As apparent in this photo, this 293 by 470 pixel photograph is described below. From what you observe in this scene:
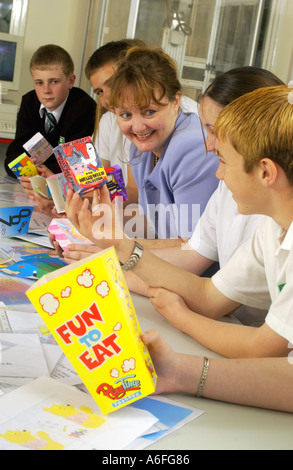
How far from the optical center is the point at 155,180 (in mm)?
1941

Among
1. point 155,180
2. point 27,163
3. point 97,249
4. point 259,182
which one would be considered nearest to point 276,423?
point 259,182

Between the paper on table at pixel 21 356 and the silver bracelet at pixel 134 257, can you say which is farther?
the silver bracelet at pixel 134 257

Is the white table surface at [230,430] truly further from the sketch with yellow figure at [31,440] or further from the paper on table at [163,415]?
the sketch with yellow figure at [31,440]

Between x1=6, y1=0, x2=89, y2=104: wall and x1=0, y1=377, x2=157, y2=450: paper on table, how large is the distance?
13.0ft

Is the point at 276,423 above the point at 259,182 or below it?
below

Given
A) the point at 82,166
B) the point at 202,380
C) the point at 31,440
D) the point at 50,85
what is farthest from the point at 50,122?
the point at 31,440

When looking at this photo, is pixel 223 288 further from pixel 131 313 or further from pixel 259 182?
pixel 131 313

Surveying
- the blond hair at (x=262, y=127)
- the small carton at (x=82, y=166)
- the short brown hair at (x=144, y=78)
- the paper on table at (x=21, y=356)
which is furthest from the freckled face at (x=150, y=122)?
the paper on table at (x=21, y=356)

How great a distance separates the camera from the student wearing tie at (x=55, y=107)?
3.21m

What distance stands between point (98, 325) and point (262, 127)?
1.45 feet

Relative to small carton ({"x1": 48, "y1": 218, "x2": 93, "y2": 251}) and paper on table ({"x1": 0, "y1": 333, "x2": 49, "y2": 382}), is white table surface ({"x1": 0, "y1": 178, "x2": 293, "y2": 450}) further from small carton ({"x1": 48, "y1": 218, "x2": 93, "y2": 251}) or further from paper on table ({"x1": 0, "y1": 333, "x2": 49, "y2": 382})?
small carton ({"x1": 48, "y1": 218, "x2": 93, "y2": 251})

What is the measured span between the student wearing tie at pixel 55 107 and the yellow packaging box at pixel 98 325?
2498 millimetres

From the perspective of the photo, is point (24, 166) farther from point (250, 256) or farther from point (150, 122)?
point (250, 256)
